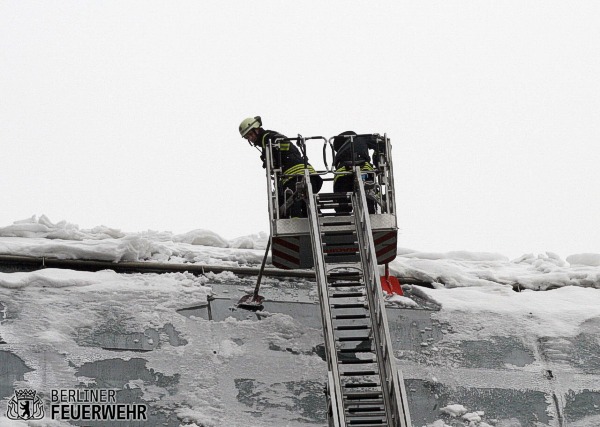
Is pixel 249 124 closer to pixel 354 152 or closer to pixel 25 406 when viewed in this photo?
pixel 354 152

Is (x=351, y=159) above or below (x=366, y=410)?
above

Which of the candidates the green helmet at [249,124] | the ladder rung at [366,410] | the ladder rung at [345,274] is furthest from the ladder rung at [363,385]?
the green helmet at [249,124]

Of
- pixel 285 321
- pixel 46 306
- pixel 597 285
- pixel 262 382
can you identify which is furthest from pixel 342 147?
pixel 597 285

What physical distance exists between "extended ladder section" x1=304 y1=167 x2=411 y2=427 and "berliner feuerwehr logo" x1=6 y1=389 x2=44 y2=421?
9.83 feet

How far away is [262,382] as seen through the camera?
424 inches

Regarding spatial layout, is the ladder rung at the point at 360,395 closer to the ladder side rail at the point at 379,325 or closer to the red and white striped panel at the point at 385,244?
the ladder side rail at the point at 379,325

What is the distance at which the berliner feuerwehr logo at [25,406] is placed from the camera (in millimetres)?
9594

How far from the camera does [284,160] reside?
1184 cm

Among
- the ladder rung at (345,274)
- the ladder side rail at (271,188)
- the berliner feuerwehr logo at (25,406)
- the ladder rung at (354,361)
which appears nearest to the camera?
the ladder rung at (354,361)

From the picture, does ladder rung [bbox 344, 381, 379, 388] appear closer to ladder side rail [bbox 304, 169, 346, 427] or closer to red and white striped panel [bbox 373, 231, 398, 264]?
ladder side rail [bbox 304, 169, 346, 427]

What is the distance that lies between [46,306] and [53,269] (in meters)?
1.11

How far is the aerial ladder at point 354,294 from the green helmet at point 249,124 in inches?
25.4

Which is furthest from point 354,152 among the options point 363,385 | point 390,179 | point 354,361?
point 363,385

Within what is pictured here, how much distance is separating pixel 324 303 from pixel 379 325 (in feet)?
1.82
